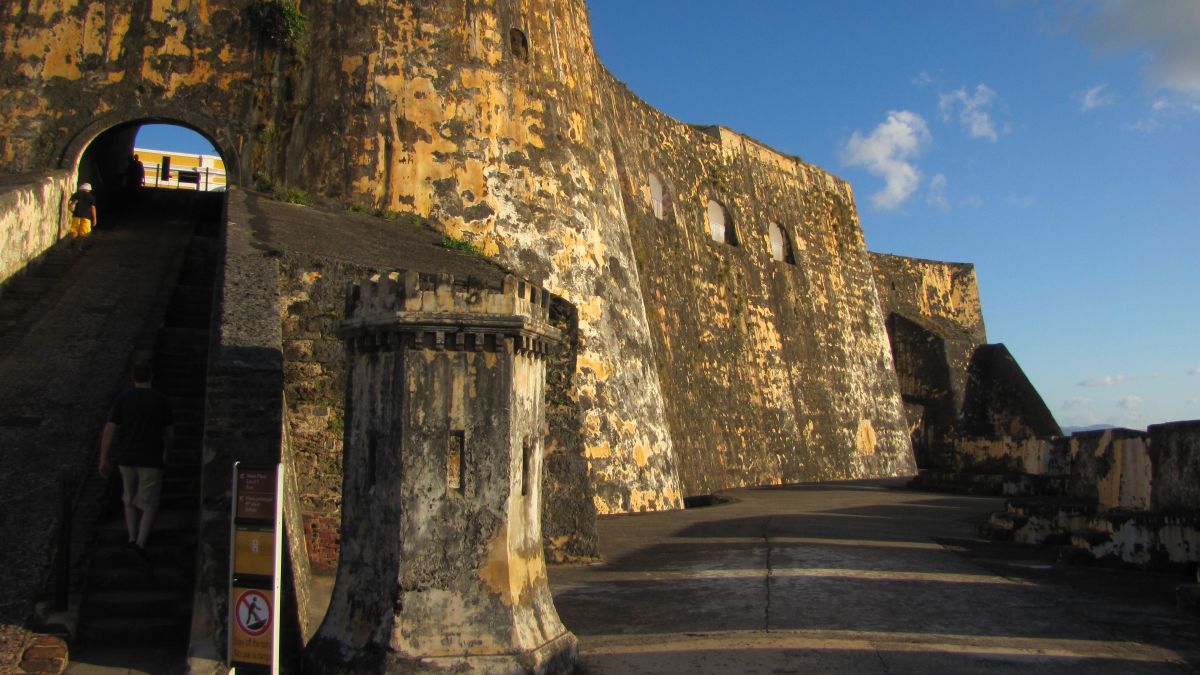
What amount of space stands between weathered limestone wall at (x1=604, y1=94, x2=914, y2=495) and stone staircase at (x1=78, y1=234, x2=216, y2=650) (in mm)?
10992

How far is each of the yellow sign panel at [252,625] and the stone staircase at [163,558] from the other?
3.43 feet

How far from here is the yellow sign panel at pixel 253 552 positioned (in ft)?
16.3

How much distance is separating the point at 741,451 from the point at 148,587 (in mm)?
16108

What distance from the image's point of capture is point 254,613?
4.96 m

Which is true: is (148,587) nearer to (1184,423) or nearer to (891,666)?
(891,666)

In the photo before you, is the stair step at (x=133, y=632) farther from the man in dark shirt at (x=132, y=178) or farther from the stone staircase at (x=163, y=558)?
the man in dark shirt at (x=132, y=178)

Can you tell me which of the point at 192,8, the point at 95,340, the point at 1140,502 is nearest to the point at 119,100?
the point at 192,8

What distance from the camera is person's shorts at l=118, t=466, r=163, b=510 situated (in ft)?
20.4

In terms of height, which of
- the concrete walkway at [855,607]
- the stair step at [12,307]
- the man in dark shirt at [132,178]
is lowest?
the concrete walkway at [855,607]

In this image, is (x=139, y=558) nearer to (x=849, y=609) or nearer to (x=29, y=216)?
(x=849, y=609)

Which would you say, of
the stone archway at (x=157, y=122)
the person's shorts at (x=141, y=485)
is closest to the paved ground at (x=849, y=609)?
the person's shorts at (x=141, y=485)

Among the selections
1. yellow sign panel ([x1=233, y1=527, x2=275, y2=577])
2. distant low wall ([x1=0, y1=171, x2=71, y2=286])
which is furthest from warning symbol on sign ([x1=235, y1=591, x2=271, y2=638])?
distant low wall ([x1=0, y1=171, x2=71, y2=286])

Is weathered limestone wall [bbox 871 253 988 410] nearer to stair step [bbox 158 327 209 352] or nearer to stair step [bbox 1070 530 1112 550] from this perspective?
stair step [bbox 1070 530 1112 550]

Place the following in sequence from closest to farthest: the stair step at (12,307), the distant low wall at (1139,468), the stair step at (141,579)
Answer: the stair step at (141,579)
the distant low wall at (1139,468)
the stair step at (12,307)
